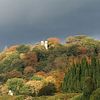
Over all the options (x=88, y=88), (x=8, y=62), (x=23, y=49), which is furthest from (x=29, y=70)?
(x=88, y=88)

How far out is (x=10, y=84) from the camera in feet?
366

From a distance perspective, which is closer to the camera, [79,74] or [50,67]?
[79,74]

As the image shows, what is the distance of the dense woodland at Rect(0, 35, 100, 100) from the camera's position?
322 ft

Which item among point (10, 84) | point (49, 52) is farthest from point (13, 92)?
point (49, 52)

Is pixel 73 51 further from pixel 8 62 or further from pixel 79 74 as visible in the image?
pixel 79 74

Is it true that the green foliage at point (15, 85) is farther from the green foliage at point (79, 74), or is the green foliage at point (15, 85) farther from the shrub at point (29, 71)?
the shrub at point (29, 71)

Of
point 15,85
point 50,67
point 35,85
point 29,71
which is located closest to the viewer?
point 35,85

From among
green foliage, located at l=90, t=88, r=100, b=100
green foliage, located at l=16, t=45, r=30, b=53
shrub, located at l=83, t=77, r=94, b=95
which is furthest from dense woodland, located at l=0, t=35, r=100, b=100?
green foliage, located at l=90, t=88, r=100, b=100

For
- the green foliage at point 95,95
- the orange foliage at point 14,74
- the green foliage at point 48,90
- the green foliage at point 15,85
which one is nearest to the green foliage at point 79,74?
the green foliage at point 48,90

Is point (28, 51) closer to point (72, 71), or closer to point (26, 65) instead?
point (26, 65)

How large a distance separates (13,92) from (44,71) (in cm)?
2478

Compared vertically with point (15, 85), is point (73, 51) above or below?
above

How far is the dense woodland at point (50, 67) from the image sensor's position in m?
98.2

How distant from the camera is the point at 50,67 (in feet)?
437
